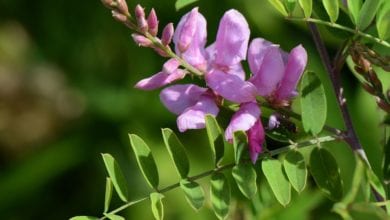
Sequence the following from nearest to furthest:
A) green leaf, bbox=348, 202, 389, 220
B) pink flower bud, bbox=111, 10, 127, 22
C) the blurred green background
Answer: green leaf, bbox=348, 202, 389, 220 → pink flower bud, bbox=111, 10, 127, 22 → the blurred green background

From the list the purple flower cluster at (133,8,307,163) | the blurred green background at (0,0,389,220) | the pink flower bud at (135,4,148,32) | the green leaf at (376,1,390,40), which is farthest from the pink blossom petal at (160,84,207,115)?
the blurred green background at (0,0,389,220)

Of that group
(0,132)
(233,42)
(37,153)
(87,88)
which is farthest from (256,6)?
(233,42)

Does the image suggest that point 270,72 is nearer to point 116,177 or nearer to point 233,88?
point 233,88

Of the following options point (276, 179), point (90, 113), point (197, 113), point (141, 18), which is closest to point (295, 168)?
point (276, 179)

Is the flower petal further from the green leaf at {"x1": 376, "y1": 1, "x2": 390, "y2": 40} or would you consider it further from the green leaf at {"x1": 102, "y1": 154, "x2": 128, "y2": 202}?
the green leaf at {"x1": 102, "y1": 154, "x2": 128, "y2": 202}

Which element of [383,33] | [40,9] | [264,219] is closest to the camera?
[383,33]

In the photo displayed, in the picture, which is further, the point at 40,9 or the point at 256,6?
the point at 40,9

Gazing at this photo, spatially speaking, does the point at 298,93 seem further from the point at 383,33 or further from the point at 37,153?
the point at 37,153
